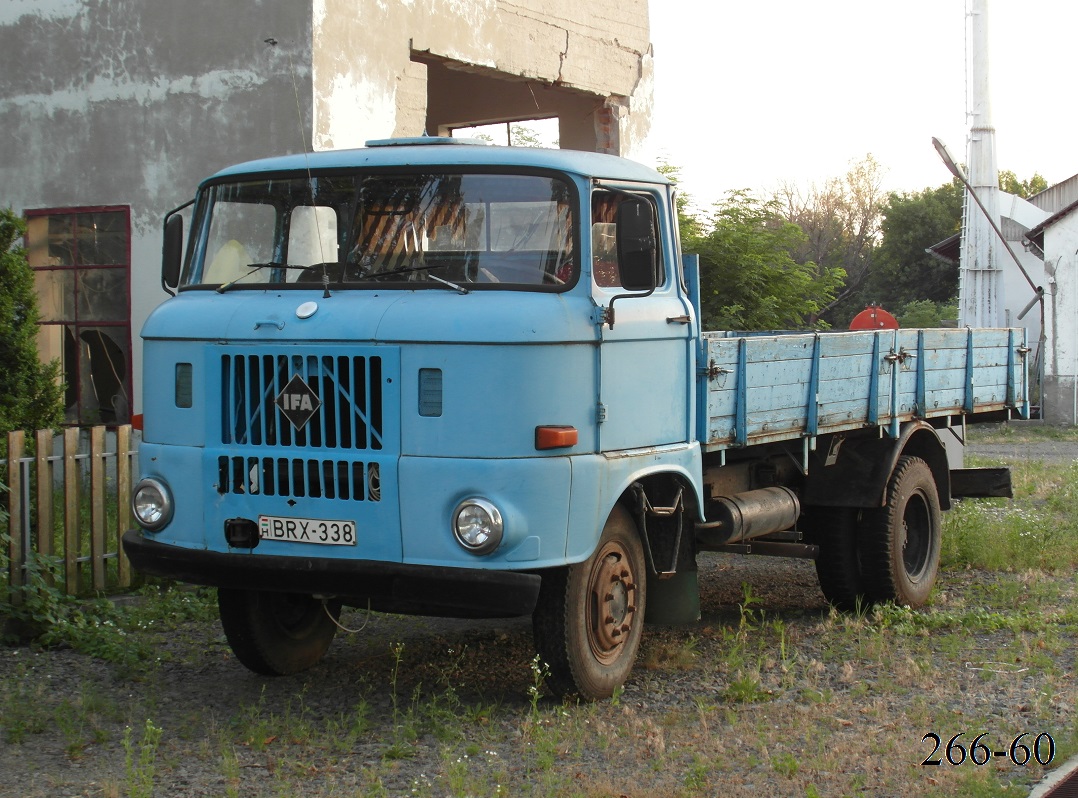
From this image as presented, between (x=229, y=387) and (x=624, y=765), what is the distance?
2235 millimetres

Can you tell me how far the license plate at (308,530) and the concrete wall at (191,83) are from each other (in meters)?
5.28

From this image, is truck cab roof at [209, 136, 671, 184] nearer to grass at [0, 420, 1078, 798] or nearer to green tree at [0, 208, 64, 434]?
grass at [0, 420, 1078, 798]

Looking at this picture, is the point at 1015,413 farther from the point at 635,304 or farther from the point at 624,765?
the point at 624,765

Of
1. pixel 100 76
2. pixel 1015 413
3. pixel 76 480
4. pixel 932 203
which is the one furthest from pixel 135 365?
pixel 932 203

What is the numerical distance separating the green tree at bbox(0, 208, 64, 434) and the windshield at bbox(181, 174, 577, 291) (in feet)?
11.4

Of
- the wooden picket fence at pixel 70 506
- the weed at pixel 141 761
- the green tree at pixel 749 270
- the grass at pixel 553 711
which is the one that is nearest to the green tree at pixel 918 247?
the green tree at pixel 749 270

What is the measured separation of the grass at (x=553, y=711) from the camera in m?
4.84

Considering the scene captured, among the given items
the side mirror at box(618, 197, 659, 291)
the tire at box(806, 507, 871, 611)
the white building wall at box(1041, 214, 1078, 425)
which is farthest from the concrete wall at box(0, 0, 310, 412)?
the white building wall at box(1041, 214, 1078, 425)

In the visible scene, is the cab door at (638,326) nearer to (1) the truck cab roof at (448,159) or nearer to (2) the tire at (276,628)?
(1) the truck cab roof at (448,159)

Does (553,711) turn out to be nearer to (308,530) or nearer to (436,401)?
(308,530)

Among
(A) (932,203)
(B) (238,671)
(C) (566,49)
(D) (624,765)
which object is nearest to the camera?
(D) (624,765)

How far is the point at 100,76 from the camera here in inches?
434

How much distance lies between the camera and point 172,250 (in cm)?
633

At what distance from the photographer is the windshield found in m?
5.59
